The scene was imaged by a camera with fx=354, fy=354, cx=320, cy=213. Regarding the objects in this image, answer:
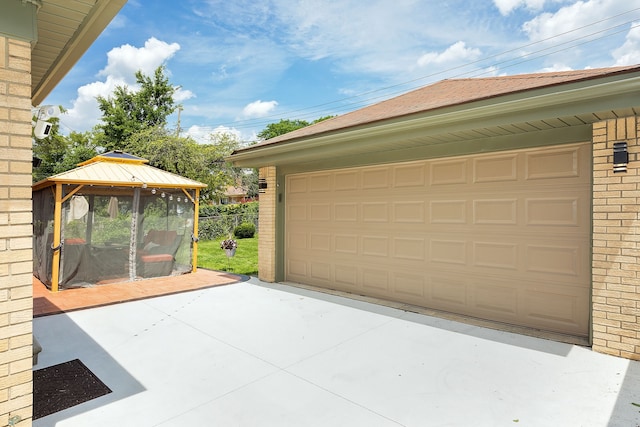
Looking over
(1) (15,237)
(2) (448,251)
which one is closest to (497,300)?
(2) (448,251)

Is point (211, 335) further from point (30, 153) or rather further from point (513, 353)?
point (513, 353)

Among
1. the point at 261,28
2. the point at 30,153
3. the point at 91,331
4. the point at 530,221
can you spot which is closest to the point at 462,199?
the point at 530,221

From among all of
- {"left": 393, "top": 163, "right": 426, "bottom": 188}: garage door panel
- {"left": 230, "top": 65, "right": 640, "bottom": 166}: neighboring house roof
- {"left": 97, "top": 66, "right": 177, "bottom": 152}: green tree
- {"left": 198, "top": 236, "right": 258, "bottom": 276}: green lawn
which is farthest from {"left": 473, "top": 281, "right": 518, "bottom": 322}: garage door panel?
{"left": 97, "top": 66, "right": 177, "bottom": 152}: green tree

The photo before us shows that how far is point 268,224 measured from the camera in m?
7.86

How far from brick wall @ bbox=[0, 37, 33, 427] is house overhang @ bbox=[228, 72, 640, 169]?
387 cm

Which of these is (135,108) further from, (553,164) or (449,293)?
(553,164)

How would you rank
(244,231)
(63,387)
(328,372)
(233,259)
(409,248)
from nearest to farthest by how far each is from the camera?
1. (63,387)
2. (328,372)
3. (409,248)
4. (233,259)
5. (244,231)

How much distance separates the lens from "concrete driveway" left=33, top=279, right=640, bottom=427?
9.02 feet

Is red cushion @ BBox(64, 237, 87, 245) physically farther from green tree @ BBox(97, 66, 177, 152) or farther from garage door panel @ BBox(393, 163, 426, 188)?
green tree @ BBox(97, 66, 177, 152)

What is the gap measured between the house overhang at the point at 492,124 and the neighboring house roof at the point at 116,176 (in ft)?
11.4

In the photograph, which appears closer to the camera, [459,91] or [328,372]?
[328,372]

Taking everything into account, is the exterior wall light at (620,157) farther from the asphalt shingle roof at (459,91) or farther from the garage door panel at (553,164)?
the asphalt shingle roof at (459,91)

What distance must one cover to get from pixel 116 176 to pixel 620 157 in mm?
8683

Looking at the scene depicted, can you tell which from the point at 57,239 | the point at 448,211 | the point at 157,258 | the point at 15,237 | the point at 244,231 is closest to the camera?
the point at 15,237
